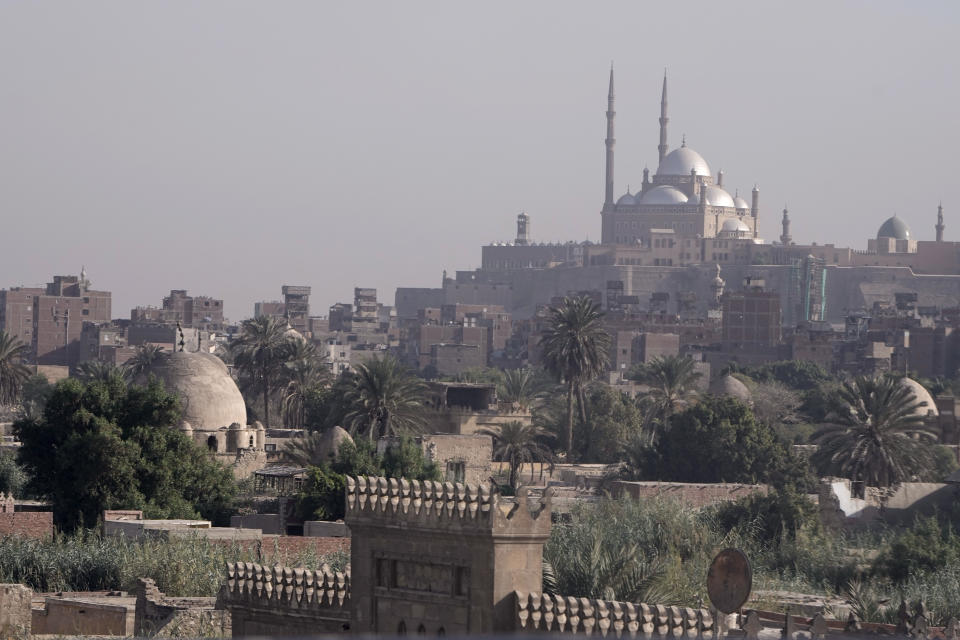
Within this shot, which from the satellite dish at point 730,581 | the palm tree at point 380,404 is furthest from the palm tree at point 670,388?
the satellite dish at point 730,581

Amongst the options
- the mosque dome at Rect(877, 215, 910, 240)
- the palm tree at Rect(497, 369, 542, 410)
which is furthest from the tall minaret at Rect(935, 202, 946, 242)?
the palm tree at Rect(497, 369, 542, 410)

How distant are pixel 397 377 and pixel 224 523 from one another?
1384 cm

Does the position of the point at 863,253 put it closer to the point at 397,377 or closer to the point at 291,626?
the point at 397,377

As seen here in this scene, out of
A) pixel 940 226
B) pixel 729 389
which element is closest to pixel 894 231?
pixel 940 226

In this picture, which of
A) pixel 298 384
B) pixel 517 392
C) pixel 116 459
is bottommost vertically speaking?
pixel 116 459

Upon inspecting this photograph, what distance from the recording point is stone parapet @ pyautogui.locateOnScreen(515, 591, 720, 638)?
16.1m

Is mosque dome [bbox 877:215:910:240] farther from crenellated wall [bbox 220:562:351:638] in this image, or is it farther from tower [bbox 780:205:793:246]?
crenellated wall [bbox 220:562:351:638]

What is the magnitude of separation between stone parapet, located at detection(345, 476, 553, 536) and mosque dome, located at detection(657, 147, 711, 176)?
165566 millimetres

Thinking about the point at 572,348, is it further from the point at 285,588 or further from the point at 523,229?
the point at 523,229

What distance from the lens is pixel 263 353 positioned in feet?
192

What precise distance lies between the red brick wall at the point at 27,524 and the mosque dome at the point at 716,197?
147 m

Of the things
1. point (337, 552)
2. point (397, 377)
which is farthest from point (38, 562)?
point (397, 377)

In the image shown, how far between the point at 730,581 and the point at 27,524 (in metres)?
15.9

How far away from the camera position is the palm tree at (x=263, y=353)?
58.6 metres
